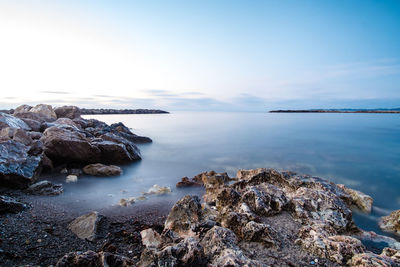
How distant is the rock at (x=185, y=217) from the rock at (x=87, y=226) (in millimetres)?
1091

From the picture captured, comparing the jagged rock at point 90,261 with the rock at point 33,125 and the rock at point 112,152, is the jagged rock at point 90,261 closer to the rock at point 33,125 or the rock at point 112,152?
the rock at point 112,152

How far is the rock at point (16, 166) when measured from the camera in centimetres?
486

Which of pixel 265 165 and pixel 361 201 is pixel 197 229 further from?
pixel 265 165

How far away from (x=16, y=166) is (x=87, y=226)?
287 cm

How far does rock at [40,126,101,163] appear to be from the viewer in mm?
7000

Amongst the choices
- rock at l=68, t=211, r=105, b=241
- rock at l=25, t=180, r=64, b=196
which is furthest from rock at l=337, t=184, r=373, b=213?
rock at l=25, t=180, r=64, b=196

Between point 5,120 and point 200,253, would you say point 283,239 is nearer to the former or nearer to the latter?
point 200,253

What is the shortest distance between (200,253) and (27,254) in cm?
219

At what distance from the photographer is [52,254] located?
2883 mm

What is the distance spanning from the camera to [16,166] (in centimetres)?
506

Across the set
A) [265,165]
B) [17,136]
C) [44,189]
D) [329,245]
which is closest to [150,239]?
[329,245]

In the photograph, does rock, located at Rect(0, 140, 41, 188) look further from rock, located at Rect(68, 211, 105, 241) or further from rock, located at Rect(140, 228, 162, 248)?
rock, located at Rect(140, 228, 162, 248)

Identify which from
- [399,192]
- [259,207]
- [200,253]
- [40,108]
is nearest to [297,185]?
[259,207]

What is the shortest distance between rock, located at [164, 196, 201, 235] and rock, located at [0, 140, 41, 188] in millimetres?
3645
